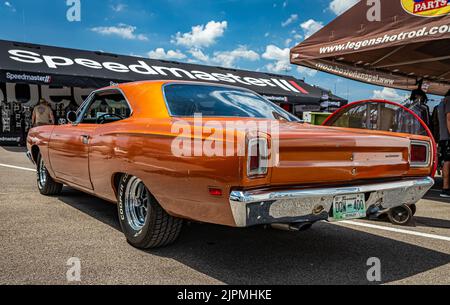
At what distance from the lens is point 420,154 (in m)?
3.30

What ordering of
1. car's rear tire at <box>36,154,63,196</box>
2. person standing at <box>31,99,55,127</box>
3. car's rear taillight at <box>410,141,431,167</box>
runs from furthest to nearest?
person standing at <box>31,99,55,127</box>, car's rear tire at <box>36,154,63,196</box>, car's rear taillight at <box>410,141,431,167</box>

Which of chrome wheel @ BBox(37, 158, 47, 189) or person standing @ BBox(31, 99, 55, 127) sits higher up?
person standing @ BBox(31, 99, 55, 127)

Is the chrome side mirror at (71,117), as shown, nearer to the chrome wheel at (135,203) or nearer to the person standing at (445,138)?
the chrome wheel at (135,203)

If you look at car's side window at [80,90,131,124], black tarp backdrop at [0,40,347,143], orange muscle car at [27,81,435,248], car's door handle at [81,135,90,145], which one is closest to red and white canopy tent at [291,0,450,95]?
orange muscle car at [27,81,435,248]

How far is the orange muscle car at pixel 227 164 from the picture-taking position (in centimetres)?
245

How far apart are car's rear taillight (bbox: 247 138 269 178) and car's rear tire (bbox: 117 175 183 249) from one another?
95 cm

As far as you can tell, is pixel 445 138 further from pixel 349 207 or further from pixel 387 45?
pixel 349 207

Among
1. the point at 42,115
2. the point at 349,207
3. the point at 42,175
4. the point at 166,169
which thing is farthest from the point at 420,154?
the point at 42,115

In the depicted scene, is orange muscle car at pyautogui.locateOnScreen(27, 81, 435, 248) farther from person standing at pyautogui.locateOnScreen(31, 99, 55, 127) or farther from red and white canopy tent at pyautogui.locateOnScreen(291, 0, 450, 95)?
person standing at pyautogui.locateOnScreen(31, 99, 55, 127)

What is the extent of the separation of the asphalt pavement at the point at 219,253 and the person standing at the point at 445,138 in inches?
66.9

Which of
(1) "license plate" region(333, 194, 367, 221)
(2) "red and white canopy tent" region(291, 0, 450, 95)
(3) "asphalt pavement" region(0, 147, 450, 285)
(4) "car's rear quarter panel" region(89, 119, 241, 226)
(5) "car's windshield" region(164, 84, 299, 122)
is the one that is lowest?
(3) "asphalt pavement" region(0, 147, 450, 285)

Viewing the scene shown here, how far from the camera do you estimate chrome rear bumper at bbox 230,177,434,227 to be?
94.1 inches

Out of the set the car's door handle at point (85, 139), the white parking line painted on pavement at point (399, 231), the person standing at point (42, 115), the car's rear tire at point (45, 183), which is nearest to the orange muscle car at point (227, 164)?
the car's door handle at point (85, 139)

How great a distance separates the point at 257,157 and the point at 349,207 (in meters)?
0.84
